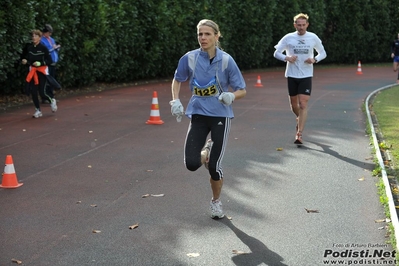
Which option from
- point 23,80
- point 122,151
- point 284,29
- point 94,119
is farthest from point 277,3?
point 122,151

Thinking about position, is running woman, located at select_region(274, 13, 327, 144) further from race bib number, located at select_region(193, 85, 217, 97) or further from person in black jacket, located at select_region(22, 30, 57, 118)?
person in black jacket, located at select_region(22, 30, 57, 118)

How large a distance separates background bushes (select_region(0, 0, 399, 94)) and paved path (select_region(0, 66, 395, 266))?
4487 millimetres

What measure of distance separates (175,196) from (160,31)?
1786cm

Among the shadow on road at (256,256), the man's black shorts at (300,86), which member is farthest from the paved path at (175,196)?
the man's black shorts at (300,86)

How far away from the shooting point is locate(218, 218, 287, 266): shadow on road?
5.84 m

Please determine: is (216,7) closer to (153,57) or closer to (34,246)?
Answer: (153,57)

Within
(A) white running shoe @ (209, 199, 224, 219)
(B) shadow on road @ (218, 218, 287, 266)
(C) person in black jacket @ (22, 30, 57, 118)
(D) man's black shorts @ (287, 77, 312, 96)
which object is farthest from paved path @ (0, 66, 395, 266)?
(D) man's black shorts @ (287, 77, 312, 96)

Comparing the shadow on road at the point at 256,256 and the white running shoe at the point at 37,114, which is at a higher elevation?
the shadow on road at the point at 256,256

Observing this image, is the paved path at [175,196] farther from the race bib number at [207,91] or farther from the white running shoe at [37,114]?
the race bib number at [207,91]

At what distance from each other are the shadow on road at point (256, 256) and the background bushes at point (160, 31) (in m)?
11.6

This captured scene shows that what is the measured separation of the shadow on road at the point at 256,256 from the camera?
5840mm

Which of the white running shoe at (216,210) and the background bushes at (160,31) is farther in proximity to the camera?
the background bushes at (160,31)

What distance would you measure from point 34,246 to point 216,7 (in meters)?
24.6

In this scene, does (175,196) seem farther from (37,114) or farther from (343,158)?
(37,114)
